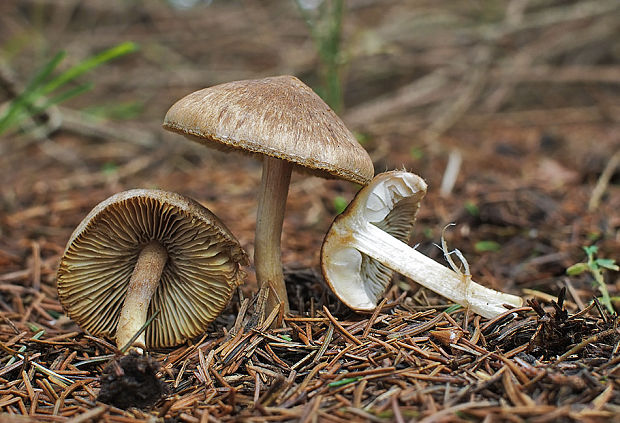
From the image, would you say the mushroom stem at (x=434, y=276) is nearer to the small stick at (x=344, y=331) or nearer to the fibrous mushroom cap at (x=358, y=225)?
the fibrous mushroom cap at (x=358, y=225)

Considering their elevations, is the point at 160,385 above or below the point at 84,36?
below

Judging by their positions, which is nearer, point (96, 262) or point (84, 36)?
point (96, 262)

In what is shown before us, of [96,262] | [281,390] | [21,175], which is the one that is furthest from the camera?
[21,175]

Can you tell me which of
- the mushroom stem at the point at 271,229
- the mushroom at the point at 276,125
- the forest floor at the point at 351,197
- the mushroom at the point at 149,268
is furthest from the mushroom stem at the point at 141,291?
the mushroom at the point at 276,125

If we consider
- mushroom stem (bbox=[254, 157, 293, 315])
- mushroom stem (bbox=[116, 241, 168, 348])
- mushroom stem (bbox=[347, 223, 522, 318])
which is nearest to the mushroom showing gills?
mushroom stem (bbox=[347, 223, 522, 318])

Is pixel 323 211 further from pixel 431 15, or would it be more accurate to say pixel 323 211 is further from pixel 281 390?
pixel 431 15

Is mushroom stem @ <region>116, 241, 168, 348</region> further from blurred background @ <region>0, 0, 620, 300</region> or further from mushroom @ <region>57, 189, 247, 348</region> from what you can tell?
blurred background @ <region>0, 0, 620, 300</region>

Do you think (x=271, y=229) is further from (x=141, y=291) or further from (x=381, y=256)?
(x=141, y=291)

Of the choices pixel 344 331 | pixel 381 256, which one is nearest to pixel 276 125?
pixel 381 256

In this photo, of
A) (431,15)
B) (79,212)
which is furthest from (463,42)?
(79,212)
